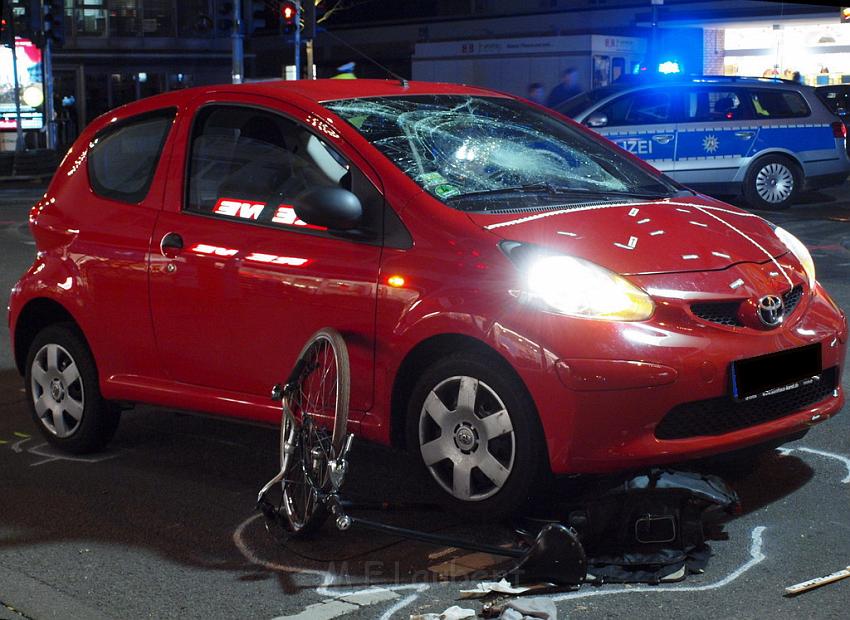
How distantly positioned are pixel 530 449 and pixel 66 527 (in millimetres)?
1773

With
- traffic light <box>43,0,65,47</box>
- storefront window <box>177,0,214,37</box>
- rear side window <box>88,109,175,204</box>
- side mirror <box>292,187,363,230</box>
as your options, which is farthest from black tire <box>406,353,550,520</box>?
storefront window <box>177,0,214,37</box>

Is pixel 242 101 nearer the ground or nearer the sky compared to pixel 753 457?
nearer the sky

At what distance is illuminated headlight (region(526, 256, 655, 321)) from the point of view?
459 cm

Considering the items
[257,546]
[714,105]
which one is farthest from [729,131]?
[257,546]

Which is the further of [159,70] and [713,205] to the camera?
[159,70]

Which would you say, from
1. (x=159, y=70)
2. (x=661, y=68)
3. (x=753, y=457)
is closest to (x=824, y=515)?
(x=753, y=457)

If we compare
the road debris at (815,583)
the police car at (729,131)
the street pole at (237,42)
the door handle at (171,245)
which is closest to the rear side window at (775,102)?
the police car at (729,131)

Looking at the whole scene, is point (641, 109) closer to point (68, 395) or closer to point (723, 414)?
point (68, 395)

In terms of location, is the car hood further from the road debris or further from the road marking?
the road debris

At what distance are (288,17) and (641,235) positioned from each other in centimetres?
2331

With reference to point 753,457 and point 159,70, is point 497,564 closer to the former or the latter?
point 753,457

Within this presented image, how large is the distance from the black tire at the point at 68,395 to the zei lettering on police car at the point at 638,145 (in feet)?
38.3

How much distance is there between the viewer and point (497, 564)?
4488 millimetres

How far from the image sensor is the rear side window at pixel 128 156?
589 cm
